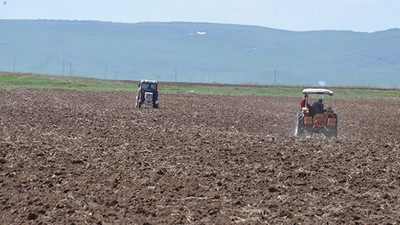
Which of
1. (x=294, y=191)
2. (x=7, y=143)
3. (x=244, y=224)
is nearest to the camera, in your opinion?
(x=244, y=224)

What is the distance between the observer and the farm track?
33.1 ft

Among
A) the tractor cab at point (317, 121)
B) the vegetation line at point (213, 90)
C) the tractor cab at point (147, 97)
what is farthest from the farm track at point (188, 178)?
the vegetation line at point (213, 90)

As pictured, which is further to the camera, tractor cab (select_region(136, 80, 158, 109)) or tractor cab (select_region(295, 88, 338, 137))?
tractor cab (select_region(136, 80, 158, 109))

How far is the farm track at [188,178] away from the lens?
10.1 meters

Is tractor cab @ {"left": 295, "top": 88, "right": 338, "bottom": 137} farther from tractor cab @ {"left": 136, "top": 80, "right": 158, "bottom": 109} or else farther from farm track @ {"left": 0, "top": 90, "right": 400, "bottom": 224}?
tractor cab @ {"left": 136, "top": 80, "right": 158, "bottom": 109}

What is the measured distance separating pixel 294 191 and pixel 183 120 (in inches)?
636

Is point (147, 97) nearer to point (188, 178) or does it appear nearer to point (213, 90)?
point (188, 178)

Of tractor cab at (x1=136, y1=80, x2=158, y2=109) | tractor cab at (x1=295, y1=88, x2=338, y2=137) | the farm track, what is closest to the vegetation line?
tractor cab at (x1=136, y1=80, x2=158, y2=109)

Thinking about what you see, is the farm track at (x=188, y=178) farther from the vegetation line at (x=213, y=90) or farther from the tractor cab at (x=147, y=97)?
the vegetation line at (x=213, y=90)

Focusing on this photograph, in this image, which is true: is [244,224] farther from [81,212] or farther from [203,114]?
[203,114]

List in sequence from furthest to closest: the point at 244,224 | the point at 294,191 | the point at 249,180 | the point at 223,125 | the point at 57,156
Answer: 1. the point at 223,125
2. the point at 57,156
3. the point at 249,180
4. the point at 294,191
5. the point at 244,224

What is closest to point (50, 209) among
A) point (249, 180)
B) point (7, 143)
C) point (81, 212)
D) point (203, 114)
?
point (81, 212)

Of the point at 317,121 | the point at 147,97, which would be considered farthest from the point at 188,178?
the point at 147,97

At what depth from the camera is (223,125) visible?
26344 millimetres
